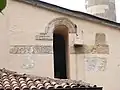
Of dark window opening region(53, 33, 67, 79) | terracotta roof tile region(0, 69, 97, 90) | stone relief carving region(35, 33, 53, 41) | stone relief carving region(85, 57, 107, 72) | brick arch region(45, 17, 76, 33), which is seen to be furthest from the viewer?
dark window opening region(53, 33, 67, 79)

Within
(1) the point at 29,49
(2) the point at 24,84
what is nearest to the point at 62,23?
(1) the point at 29,49

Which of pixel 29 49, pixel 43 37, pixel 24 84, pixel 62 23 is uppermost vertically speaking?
pixel 62 23

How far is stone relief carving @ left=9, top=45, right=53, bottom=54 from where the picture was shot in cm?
775

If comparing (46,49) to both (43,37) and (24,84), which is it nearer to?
(43,37)

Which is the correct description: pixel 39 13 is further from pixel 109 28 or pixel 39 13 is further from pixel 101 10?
pixel 101 10

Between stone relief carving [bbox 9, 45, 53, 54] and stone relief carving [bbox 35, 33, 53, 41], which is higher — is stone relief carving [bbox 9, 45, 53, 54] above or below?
below

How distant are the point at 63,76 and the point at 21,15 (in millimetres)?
2380

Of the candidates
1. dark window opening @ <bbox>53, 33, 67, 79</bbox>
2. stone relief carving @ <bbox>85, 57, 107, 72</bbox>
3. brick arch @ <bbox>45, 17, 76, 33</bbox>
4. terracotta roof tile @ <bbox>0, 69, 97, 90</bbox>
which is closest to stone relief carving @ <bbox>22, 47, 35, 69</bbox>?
brick arch @ <bbox>45, 17, 76, 33</bbox>

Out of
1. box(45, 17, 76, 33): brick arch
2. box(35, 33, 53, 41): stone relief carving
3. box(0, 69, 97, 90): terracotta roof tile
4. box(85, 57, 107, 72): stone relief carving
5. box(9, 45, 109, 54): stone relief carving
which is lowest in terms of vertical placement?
box(0, 69, 97, 90): terracotta roof tile

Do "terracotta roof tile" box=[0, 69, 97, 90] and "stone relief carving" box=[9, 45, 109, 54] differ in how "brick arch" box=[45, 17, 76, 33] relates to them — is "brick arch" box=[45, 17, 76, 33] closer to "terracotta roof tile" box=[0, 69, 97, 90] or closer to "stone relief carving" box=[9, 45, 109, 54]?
"stone relief carving" box=[9, 45, 109, 54]

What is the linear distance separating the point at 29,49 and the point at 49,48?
0.57 meters

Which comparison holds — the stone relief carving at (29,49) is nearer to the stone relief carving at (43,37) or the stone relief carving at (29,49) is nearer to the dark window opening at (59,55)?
the stone relief carving at (43,37)

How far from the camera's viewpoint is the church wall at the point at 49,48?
779cm

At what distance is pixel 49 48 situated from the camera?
7.95 m
